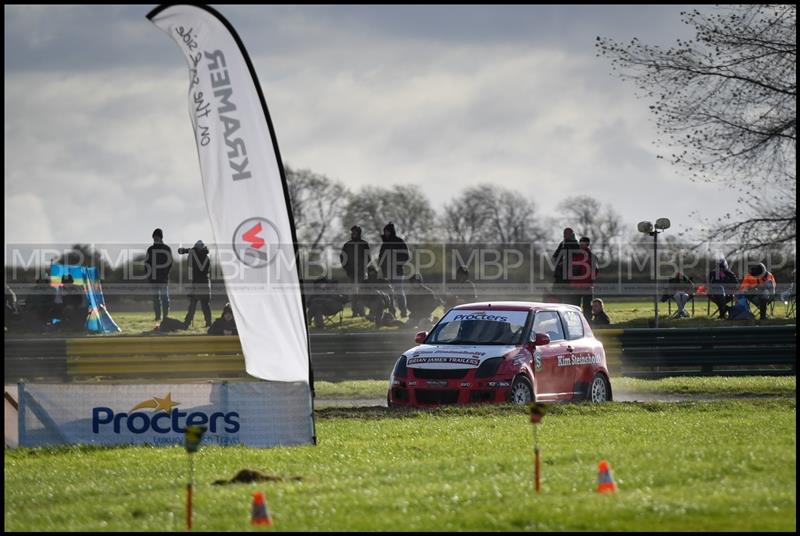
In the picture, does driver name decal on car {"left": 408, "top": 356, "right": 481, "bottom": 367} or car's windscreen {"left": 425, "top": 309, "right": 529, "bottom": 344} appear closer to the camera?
driver name decal on car {"left": 408, "top": 356, "right": 481, "bottom": 367}

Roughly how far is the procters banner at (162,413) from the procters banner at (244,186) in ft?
1.16

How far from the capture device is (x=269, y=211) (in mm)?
12664

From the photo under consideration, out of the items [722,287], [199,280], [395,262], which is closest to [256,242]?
[395,262]

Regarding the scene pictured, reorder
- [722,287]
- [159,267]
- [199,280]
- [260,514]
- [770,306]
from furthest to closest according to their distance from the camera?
[770,306] < [722,287] < [199,280] < [159,267] < [260,514]

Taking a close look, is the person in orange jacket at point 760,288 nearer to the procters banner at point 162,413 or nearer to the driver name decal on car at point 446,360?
the driver name decal on car at point 446,360

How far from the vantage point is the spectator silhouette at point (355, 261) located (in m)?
26.5

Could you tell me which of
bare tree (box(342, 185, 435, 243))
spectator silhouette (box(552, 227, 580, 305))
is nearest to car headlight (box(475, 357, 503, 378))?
spectator silhouette (box(552, 227, 580, 305))

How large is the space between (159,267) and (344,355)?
16.2 feet

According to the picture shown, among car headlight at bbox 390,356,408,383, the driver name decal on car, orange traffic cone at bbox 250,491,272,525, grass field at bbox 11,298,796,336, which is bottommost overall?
orange traffic cone at bbox 250,491,272,525

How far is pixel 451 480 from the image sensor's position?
1019cm

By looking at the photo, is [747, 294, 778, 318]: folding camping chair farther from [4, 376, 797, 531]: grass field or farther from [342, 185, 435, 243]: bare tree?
[342, 185, 435, 243]: bare tree

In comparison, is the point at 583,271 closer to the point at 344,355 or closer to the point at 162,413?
the point at 344,355

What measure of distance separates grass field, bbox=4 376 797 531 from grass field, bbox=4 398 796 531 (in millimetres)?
17

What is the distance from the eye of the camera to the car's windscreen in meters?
17.4
